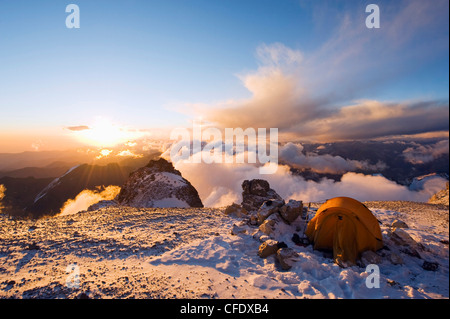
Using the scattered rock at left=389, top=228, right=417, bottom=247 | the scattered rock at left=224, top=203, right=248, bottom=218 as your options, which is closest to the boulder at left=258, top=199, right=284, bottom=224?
the scattered rock at left=224, top=203, right=248, bottom=218

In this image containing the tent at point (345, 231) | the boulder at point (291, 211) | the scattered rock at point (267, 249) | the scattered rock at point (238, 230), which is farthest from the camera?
the boulder at point (291, 211)

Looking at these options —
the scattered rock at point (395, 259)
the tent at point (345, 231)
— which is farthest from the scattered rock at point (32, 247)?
the scattered rock at point (395, 259)

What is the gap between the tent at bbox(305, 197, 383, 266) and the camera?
30.4ft

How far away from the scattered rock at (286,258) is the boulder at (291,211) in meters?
4.26

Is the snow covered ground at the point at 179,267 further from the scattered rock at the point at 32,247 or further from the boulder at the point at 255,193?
the boulder at the point at 255,193

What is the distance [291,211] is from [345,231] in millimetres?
3789

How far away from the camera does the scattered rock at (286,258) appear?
8170mm

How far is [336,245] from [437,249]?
6.02 m

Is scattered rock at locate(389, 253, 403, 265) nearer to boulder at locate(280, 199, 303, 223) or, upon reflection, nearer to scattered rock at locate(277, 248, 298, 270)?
scattered rock at locate(277, 248, 298, 270)

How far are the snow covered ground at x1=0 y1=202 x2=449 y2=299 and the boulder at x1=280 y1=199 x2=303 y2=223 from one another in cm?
68

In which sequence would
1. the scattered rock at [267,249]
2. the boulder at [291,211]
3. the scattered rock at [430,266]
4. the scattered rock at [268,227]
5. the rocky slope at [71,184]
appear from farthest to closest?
the rocky slope at [71,184], the boulder at [291,211], the scattered rock at [268,227], the scattered rock at [267,249], the scattered rock at [430,266]
